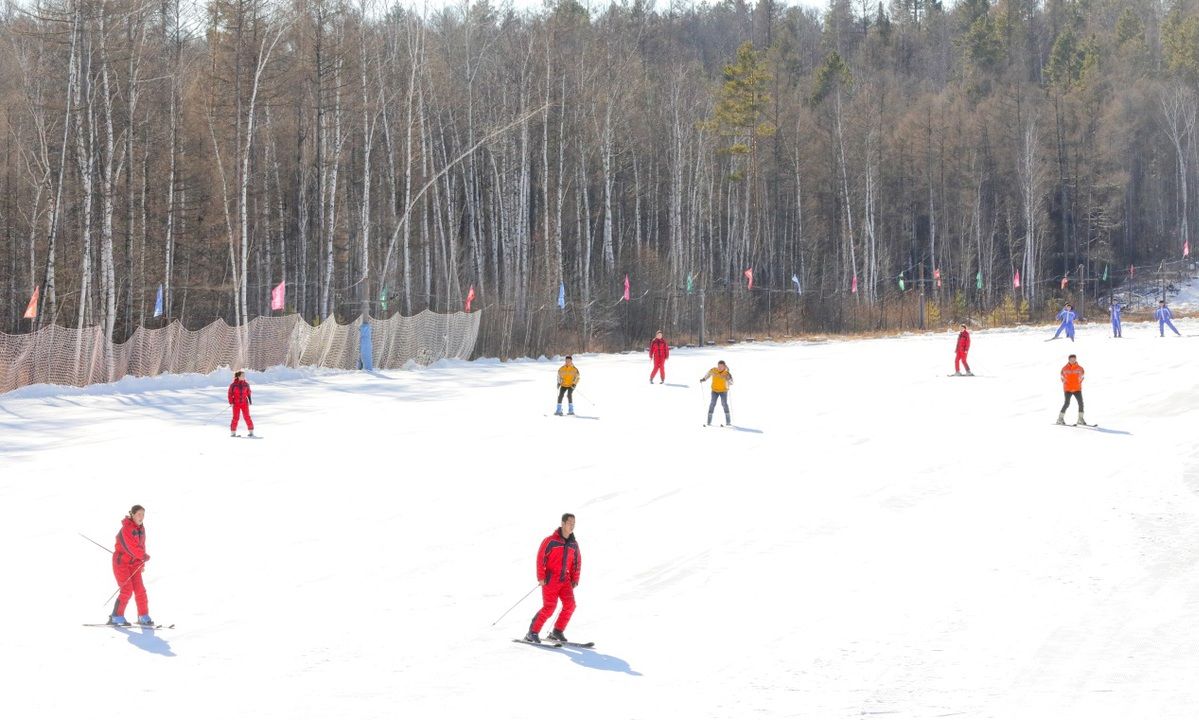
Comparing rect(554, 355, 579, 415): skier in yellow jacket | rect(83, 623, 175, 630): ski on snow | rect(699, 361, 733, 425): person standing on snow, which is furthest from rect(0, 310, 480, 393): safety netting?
rect(83, 623, 175, 630): ski on snow

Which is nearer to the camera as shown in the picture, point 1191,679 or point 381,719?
point 381,719

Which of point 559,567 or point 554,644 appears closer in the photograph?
point 559,567

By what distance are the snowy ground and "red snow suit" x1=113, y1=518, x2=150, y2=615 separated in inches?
15.0

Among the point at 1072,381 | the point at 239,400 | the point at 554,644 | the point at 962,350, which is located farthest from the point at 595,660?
the point at 962,350

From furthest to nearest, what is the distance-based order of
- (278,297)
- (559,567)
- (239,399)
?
(278,297), (239,399), (559,567)

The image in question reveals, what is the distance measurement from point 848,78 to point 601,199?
2980cm

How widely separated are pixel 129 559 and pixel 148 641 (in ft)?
2.80

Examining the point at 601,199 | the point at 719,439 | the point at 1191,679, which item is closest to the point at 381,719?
the point at 1191,679

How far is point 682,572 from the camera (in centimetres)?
1527

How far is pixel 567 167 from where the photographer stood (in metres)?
67.0

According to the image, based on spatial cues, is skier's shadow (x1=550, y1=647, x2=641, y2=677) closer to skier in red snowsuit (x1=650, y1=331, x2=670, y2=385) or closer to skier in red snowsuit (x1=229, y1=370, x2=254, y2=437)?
skier in red snowsuit (x1=229, y1=370, x2=254, y2=437)

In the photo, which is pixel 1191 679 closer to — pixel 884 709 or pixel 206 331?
pixel 884 709

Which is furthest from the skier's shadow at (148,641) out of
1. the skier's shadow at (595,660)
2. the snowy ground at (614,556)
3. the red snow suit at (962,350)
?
the red snow suit at (962,350)

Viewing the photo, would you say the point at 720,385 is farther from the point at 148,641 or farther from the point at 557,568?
the point at 148,641
